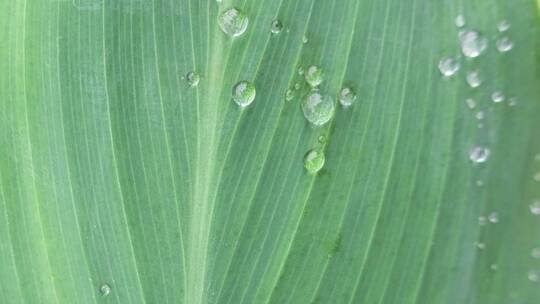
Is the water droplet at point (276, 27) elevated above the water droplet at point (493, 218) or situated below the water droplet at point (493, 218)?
above

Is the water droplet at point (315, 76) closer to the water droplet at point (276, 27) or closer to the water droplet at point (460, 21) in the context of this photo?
the water droplet at point (276, 27)

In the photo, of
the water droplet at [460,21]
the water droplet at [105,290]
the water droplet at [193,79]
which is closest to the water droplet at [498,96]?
the water droplet at [460,21]

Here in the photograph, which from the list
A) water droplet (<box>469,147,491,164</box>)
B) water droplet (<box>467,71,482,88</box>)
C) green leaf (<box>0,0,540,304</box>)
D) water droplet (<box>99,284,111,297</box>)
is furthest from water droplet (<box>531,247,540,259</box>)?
water droplet (<box>99,284,111,297</box>)

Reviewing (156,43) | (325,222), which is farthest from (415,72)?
(156,43)

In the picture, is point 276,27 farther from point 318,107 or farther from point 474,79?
point 474,79

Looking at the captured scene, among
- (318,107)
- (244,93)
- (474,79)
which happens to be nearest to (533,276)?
(474,79)

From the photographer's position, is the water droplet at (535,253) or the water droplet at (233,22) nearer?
the water droplet at (535,253)
